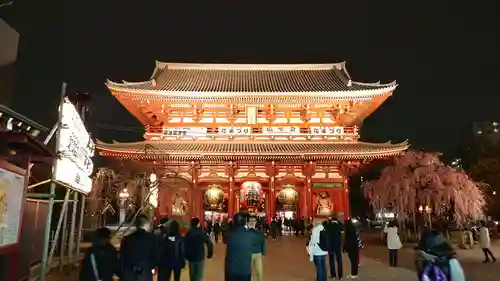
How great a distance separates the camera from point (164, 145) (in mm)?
27453

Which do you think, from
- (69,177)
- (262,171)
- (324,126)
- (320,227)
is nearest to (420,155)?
(324,126)

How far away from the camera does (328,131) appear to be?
94.4ft

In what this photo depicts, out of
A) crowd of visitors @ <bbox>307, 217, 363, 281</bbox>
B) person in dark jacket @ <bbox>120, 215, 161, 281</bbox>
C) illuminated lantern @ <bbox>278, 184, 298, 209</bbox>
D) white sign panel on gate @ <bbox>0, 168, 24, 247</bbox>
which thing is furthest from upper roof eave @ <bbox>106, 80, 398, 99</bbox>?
person in dark jacket @ <bbox>120, 215, 161, 281</bbox>

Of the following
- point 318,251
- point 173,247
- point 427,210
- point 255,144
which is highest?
point 255,144

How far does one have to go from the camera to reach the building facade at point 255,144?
2659 cm

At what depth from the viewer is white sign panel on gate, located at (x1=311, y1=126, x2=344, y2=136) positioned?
28.7 m

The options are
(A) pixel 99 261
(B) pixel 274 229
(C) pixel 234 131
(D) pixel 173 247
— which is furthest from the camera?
(C) pixel 234 131

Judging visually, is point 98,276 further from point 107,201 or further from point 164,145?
point 164,145

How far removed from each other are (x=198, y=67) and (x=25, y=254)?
1056 inches

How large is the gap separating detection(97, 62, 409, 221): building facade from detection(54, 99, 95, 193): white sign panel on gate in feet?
51.9

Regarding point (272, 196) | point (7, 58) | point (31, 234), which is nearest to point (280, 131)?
point (272, 196)

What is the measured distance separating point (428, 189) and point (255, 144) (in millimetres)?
10985

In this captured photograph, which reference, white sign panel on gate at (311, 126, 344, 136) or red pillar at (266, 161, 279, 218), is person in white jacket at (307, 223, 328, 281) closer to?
red pillar at (266, 161, 279, 218)

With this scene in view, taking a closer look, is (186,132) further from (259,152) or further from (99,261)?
(99,261)
